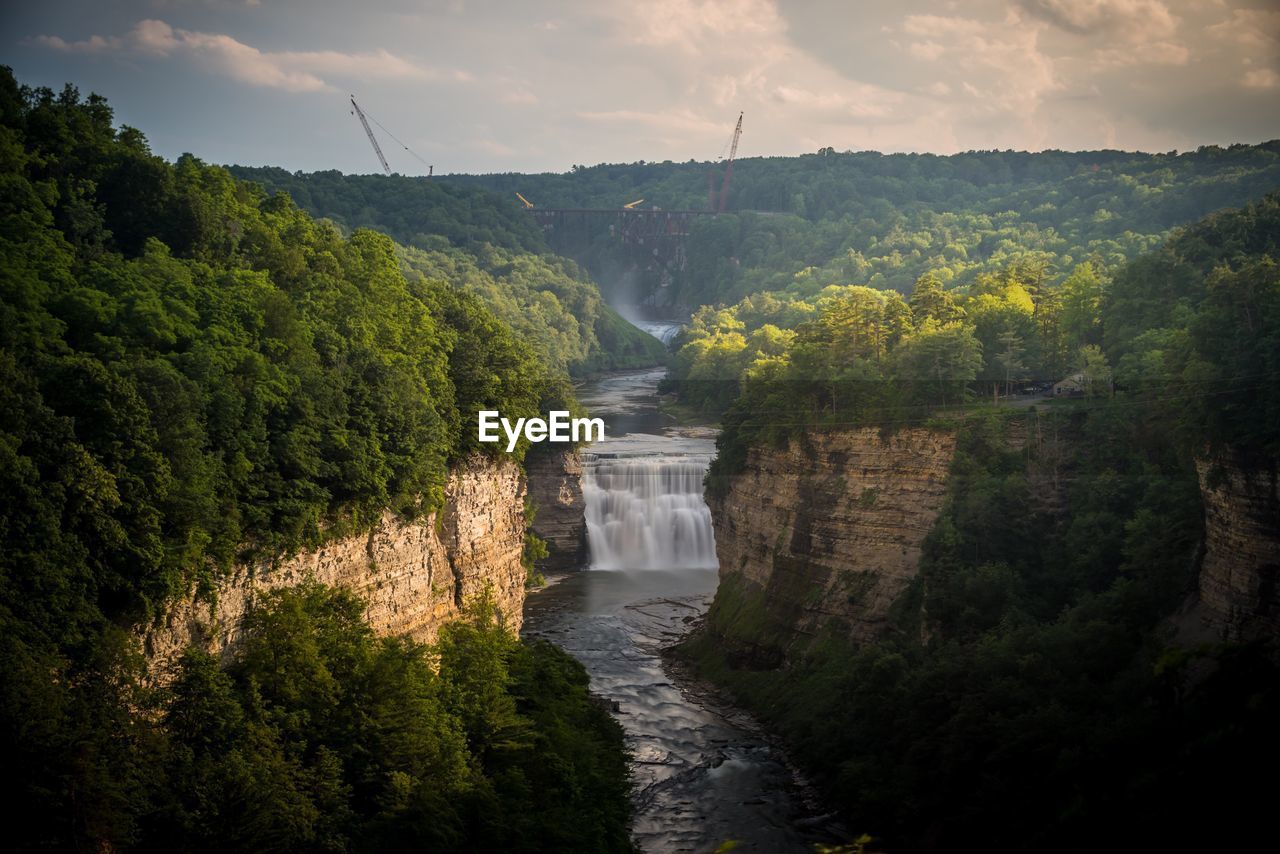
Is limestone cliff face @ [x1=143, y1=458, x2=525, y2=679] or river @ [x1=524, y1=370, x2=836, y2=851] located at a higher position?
limestone cliff face @ [x1=143, y1=458, x2=525, y2=679]

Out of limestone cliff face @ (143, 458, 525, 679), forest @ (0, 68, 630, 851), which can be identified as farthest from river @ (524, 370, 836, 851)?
limestone cliff face @ (143, 458, 525, 679)

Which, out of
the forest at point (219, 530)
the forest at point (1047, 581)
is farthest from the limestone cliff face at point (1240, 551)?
the forest at point (219, 530)

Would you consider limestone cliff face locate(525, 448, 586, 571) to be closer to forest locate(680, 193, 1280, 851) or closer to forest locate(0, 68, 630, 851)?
forest locate(680, 193, 1280, 851)

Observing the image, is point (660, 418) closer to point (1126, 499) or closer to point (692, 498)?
point (692, 498)

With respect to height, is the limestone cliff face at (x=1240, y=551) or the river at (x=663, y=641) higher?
the limestone cliff face at (x=1240, y=551)

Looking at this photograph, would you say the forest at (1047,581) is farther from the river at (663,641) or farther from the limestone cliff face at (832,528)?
the river at (663,641)

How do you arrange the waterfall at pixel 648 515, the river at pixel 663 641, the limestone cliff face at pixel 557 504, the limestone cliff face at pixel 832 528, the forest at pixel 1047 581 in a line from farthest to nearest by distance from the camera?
1. the waterfall at pixel 648 515
2. the limestone cliff face at pixel 557 504
3. the limestone cliff face at pixel 832 528
4. the river at pixel 663 641
5. the forest at pixel 1047 581

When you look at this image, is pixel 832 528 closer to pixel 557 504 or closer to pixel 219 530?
pixel 557 504
